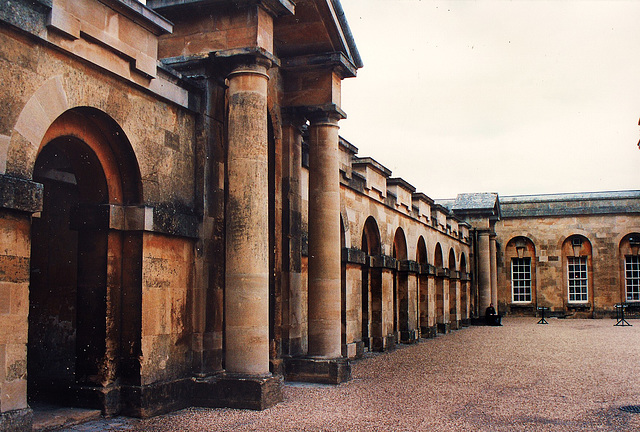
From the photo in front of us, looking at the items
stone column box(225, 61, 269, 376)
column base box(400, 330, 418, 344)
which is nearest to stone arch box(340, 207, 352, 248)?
column base box(400, 330, 418, 344)

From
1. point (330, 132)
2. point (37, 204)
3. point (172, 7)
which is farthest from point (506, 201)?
point (37, 204)

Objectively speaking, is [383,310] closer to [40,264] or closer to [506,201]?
[40,264]

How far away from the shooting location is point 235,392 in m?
8.23

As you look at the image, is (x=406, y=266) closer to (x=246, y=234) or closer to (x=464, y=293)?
(x=464, y=293)

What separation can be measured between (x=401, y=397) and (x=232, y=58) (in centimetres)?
512

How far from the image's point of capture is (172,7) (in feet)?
30.1

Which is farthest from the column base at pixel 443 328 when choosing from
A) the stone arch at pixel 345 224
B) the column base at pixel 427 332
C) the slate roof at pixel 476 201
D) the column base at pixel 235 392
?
the column base at pixel 235 392

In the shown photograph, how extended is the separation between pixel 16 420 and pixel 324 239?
241 inches

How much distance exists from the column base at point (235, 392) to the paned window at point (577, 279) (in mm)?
31124

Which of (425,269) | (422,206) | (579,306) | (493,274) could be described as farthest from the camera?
(579,306)

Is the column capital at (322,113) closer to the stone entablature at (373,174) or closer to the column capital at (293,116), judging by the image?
the column capital at (293,116)

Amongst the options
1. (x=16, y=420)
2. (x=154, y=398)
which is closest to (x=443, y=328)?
(x=154, y=398)

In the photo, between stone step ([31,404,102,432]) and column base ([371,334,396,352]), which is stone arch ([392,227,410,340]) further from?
stone step ([31,404,102,432])

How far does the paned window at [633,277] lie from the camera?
116 ft
